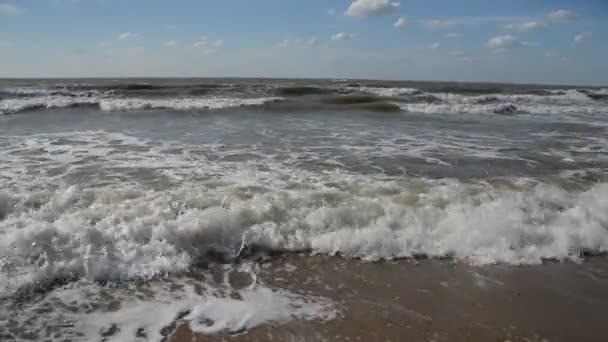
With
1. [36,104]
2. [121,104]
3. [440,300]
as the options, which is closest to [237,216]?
[440,300]

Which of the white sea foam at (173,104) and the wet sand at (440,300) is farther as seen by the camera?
the white sea foam at (173,104)

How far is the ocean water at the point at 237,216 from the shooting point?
3629mm

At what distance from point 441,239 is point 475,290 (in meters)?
1.05

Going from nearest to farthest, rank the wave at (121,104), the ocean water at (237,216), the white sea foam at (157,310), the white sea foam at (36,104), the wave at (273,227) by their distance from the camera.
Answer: the white sea foam at (157,310) < the ocean water at (237,216) < the wave at (273,227) < the white sea foam at (36,104) < the wave at (121,104)

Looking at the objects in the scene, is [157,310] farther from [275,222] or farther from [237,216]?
[275,222]

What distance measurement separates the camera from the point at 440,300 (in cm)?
377

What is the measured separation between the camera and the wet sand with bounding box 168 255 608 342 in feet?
10.8

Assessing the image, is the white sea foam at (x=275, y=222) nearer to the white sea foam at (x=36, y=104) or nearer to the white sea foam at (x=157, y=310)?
the white sea foam at (x=157, y=310)

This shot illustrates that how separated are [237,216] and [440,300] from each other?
248cm

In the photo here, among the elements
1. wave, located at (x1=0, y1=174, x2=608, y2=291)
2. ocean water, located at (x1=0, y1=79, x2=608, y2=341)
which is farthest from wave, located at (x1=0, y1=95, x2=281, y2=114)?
wave, located at (x1=0, y1=174, x2=608, y2=291)

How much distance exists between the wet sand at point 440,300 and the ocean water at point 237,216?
157 mm

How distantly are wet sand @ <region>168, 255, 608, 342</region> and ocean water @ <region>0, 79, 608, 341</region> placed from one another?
157 millimetres

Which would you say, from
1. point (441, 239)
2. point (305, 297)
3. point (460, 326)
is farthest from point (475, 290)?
point (305, 297)

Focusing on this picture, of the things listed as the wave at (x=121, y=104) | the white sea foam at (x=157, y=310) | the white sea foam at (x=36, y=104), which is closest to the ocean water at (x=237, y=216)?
the white sea foam at (x=157, y=310)
